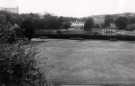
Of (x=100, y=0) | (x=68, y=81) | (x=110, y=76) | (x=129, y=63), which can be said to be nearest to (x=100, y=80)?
(x=110, y=76)

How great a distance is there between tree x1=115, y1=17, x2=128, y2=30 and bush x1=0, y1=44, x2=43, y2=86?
23.8ft

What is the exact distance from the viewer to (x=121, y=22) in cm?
820

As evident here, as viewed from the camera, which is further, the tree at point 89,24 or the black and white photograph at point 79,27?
the tree at point 89,24

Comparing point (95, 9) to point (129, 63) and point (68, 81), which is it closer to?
point (129, 63)

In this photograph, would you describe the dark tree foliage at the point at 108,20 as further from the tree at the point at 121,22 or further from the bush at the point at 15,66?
the bush at the point at 15,66

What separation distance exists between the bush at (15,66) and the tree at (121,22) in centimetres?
727

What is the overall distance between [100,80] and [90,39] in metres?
6.48

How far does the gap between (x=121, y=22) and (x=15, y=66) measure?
757cm

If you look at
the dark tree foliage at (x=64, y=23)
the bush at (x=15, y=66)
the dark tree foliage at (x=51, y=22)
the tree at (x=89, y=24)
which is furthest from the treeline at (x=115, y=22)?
the bush at (x=15, y=66)

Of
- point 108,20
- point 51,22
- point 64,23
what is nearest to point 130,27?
point 108,20

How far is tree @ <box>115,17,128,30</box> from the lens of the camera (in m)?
8.03

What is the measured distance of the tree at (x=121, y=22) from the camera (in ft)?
26.3

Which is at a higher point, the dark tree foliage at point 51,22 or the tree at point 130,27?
the dark tree foliage at point 51,22

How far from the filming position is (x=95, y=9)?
952 cm
